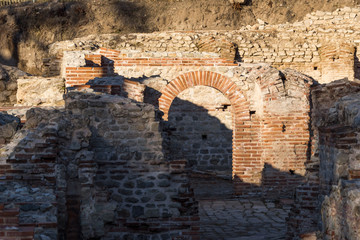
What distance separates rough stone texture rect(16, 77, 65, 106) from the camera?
881cm

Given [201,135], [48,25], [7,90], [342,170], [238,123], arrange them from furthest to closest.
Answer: [48,25]
[201,135]
[7,90]
[238,123]
[342,170]

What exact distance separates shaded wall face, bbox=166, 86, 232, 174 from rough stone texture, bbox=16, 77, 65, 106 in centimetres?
435

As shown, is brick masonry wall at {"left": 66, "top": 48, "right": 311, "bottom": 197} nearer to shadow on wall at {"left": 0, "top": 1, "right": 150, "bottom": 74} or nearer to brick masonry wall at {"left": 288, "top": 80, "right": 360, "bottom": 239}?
brick masonry wall at {"left": 288, "top": 80, "right": 360, "bottom": 239}

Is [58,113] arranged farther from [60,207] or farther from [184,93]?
[184,93]

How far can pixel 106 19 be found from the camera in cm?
1922

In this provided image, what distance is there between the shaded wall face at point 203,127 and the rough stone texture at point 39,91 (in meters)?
4.35

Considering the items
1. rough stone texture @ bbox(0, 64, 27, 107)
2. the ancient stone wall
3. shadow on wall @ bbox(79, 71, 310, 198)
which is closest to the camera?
the ancient stone wall

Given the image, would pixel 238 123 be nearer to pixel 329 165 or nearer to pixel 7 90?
pixel 329 165

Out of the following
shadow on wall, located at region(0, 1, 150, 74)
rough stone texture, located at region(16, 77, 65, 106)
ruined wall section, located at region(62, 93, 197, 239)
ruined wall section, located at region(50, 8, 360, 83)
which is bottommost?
ruined wall section, located at region(62, 93, 197, 239)

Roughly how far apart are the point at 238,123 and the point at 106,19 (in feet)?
38.1

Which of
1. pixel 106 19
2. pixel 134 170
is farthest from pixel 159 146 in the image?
pixel 106 19

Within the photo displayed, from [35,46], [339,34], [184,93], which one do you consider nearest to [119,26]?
[35,46]

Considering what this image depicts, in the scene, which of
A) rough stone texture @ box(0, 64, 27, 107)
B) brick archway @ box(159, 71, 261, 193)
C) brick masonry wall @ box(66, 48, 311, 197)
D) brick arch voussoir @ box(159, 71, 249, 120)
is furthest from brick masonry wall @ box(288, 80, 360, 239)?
rough stone texture @ box(0, 64, 27, 107)

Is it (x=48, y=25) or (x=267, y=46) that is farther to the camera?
(x=48, y=25)
